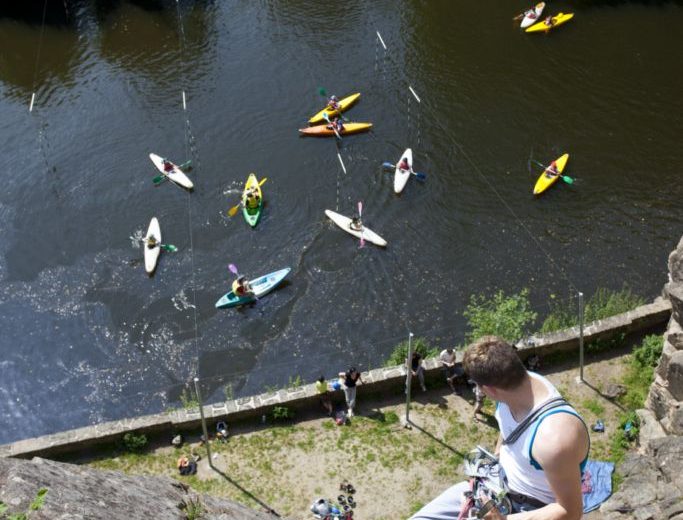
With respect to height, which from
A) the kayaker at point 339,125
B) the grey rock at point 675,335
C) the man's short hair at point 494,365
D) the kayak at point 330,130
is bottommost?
the kayak at point 330,130

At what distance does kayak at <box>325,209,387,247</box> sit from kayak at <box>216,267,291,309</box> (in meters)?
2.52

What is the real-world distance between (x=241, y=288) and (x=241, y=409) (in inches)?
242

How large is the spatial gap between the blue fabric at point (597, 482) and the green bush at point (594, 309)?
512 cm

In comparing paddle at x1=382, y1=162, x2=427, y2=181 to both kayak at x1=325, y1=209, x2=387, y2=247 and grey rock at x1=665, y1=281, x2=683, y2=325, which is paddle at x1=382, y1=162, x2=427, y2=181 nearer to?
kayak at x1=325, y1=209, x2=387, y2=247

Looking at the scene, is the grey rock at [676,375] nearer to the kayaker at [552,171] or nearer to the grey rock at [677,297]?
the grey rock at [677,297]

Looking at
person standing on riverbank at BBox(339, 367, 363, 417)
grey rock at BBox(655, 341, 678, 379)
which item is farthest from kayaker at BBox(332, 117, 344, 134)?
grey rock at BBox(655, 341, 678, 379)

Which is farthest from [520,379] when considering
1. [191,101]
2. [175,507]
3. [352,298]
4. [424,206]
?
[191,101]

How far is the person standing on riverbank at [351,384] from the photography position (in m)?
14.1

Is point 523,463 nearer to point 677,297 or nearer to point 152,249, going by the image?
point 677,297

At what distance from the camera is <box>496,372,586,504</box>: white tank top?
4.67 m

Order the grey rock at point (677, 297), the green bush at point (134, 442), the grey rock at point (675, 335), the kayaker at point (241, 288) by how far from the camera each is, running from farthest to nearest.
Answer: the kayaker at point (241, 288), the green bush at point (134, 442), the grey rock at point (675, 335), the grey rock at point (677, 297)

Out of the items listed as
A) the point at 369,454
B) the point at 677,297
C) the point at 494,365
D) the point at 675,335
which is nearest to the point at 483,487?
the point at 494,365

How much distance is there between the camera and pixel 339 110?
2634 centimetres

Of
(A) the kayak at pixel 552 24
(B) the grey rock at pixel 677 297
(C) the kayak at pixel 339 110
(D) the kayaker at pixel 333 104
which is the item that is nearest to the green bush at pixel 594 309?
(B) the grey rock at pixel 677 297
